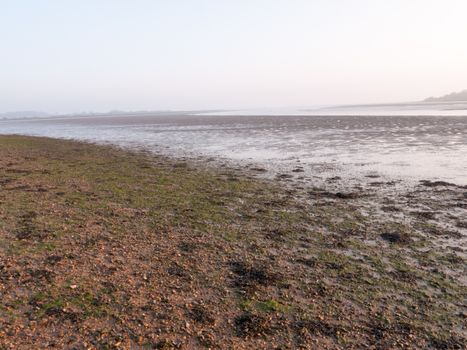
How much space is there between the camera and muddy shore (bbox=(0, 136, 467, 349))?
23.3 ft

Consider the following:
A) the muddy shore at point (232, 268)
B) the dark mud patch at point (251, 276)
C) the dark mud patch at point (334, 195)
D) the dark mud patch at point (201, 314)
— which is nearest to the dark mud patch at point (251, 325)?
the muddy shore at point (232, 268)

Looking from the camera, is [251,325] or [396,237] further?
[396,237]

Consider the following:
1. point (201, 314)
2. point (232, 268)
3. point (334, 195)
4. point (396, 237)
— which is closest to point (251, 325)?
point (201, 314)

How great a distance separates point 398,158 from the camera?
2866 cm

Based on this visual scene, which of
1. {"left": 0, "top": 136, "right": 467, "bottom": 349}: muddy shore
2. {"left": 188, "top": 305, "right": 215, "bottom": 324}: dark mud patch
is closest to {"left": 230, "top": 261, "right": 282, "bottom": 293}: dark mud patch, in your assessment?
{"left": 0, "top": 136, "right": 467, "bottom": 349}: muddy shore

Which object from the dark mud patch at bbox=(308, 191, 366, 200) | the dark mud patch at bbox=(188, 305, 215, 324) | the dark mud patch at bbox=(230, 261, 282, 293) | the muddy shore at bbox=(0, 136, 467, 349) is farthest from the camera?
the dark mud patch at bbox=(308, 191, 366, 200)

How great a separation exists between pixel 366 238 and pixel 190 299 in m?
6.61

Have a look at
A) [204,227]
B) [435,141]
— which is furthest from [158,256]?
[435,141]

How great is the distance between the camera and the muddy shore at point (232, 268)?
23.3 feet

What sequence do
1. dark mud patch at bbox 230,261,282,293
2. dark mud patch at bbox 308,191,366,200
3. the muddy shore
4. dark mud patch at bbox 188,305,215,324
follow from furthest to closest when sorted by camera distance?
1. dark mud patch at bbox 308,191,366,200
2. dark mud patch at bbox 230,261,282,293
3. dark mud patch at bbox 188,305,215,324
4. the muddy shore

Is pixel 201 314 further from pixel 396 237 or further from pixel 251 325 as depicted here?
pixel 396 237

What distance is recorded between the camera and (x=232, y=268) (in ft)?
32.5

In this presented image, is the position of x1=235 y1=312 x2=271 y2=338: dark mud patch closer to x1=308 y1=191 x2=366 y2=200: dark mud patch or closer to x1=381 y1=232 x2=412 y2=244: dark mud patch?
x1=381 y1=232 x2=412 y2=244: dark mud patch

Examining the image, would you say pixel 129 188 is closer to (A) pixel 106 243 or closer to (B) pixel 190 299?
(A) pixel 106 243
